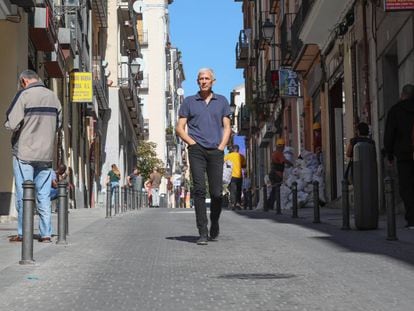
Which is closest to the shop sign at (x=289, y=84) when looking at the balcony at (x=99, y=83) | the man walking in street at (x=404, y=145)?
the balcony at (x=99, y=83)

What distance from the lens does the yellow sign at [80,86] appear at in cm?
2819

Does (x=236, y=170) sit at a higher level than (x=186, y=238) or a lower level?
higher

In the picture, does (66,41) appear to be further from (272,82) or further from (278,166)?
(272,82)

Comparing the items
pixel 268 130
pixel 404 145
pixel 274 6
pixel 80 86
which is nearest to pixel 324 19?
pixel 80 86

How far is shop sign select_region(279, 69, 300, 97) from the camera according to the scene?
29953 mm

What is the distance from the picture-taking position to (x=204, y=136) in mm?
9523

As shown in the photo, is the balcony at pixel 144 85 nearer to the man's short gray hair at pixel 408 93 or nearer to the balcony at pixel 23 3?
the balcony at pixel 23 3

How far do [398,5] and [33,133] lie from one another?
6.42m

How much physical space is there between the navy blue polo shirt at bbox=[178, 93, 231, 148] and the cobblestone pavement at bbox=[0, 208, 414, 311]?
1110 mm

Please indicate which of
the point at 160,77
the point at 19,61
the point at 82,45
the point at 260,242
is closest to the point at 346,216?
the point at 260,242

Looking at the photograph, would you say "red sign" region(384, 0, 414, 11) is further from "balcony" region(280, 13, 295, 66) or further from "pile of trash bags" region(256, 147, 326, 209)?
"balcony" region(280, 13, 295, 66)

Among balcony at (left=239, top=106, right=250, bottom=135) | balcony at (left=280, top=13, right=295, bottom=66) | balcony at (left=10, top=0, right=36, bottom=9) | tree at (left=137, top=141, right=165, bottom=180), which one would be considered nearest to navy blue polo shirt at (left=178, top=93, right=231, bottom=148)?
balcony at (left=10, top=0, right=36, bottom=9)

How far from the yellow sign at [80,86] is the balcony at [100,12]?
986 centimetres

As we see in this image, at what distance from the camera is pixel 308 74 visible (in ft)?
92.4
